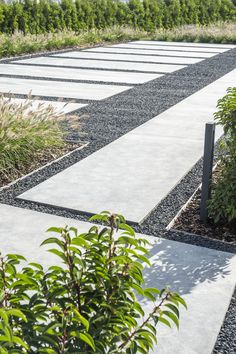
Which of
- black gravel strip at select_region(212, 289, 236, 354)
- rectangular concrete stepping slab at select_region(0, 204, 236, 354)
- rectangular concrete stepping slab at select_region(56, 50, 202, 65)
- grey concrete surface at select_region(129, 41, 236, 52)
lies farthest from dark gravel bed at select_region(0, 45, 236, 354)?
grey concrete surface at select_region(129, 41, 236, 52)

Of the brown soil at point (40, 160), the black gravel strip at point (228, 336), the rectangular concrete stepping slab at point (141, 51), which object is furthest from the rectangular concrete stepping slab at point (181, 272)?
the rectangular concrete stepping slab at point (141, 51)

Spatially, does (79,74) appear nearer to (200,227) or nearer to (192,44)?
(200,227)

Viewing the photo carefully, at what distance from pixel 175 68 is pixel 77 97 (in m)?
4.69

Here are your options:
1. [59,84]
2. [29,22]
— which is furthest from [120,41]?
[59,84]

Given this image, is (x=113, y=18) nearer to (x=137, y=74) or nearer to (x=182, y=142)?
(x=137, y=74)

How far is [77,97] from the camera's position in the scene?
9.30 m

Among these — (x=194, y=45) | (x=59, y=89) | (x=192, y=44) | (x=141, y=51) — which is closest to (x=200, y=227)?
(x=59, y=89)

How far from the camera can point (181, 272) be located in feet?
11.6

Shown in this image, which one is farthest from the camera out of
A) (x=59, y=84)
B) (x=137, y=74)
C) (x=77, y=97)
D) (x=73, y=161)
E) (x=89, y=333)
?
(x=137, y=74)

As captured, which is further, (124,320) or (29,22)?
(29,22)

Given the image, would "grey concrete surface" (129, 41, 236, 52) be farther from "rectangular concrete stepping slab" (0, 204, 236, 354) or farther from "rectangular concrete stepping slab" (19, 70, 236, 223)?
"rectangular concrete stepping slab" (0, 204, 236, 354)

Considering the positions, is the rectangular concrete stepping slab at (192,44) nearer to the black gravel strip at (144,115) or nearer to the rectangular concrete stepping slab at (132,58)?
the rectangular concrete stepping slab at (132,58)

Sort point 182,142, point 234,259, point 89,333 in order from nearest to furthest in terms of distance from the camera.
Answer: point 89,333
point 234,259
point 182,142

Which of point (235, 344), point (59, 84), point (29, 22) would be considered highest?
point (29, 22)
